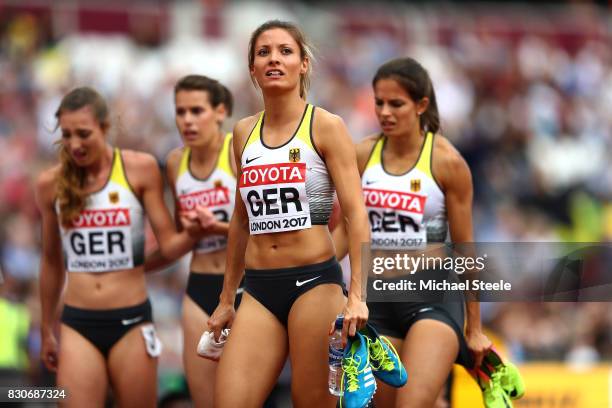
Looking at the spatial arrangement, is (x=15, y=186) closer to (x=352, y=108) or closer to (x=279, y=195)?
(x=352, y=108)

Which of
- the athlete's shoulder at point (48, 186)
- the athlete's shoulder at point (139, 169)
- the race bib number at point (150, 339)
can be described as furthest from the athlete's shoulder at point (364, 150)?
the athlete's shoulder at point (48, 186)

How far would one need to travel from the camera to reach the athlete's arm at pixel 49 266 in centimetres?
803

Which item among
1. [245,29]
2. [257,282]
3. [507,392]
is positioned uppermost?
[245,29]

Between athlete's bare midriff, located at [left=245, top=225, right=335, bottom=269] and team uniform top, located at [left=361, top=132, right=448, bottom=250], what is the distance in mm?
990

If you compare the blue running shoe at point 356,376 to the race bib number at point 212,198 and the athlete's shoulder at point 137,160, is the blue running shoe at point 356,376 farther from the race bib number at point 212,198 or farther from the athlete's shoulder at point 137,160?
the athlete's shoulder at point 137,160

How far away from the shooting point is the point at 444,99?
17.6 meters

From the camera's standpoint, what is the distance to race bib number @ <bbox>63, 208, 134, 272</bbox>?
7855 mm

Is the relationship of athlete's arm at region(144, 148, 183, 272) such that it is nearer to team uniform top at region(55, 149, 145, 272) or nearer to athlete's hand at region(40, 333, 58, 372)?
team uniform top at region(55, 149, 145, 272)

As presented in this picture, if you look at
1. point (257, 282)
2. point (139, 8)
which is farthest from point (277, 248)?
point (139, 8)

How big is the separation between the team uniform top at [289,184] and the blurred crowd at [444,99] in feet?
16.8

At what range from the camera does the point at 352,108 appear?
16875 mm

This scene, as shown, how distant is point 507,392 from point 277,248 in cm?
213

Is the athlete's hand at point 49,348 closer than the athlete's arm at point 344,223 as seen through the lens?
No

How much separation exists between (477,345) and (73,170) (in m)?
2.93
